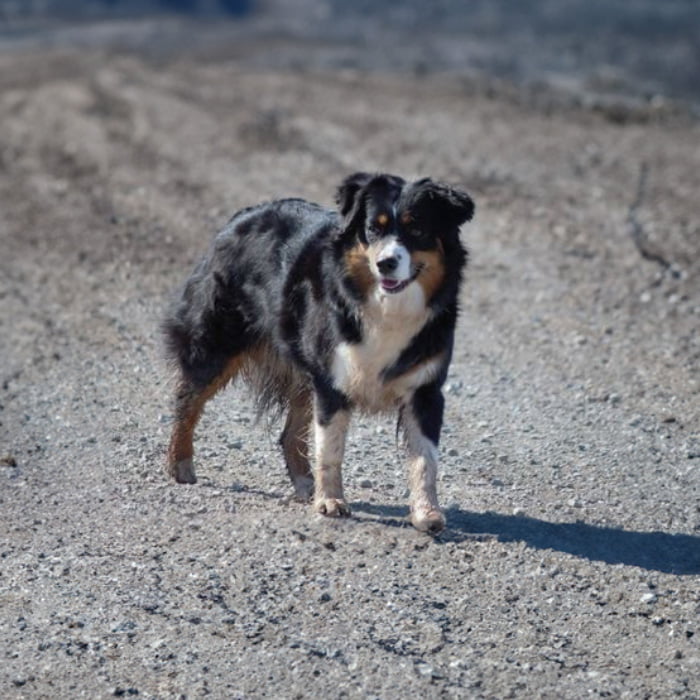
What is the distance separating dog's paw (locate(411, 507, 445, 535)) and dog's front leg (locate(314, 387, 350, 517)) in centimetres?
42

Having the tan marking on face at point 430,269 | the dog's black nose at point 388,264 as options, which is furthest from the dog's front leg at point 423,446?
the dog's black nose at point 388,264

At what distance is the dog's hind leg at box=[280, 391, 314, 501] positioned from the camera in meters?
8.44

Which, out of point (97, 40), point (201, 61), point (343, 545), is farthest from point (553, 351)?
point (97, 40)

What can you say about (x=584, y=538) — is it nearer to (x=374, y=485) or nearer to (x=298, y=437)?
(x=374, y=485)

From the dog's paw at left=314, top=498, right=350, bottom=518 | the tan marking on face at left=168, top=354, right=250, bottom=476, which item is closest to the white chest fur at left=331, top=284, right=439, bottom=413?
the dog's paw at left=314, top=498, right=350, bottom=518

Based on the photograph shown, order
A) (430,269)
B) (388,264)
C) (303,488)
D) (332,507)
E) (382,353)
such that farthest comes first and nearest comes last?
(303,488), (332,507), (382,353), (430,269), (388,264)

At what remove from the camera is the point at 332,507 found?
7.79 metres

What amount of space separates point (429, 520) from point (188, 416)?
5.58 feet

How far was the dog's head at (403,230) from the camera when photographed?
7.30 m

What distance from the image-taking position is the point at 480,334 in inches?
460

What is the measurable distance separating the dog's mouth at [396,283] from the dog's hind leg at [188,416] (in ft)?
4.73

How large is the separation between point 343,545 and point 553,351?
13.8 feet

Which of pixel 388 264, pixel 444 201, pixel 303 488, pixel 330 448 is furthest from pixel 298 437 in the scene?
pixel 444 201

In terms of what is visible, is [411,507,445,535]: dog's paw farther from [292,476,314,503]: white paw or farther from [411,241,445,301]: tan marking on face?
[411,241,445,301]: tan marking on face
